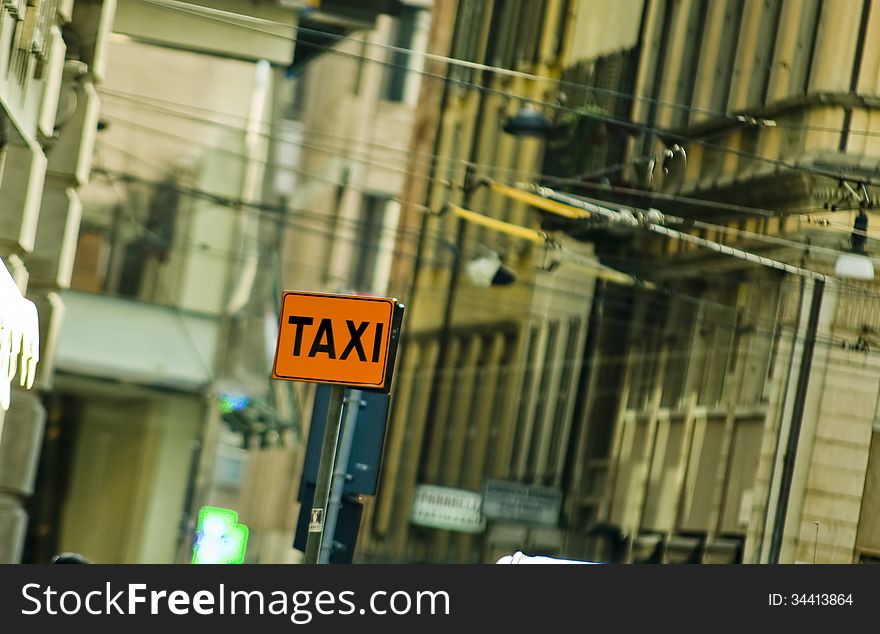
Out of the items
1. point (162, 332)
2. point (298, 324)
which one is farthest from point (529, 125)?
point (298, 324)

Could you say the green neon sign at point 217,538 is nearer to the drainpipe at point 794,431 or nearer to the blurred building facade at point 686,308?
→ the blurred building facade at point 686,308

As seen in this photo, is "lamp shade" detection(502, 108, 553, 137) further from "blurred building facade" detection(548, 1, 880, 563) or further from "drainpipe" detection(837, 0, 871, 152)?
"drainpipe" detection(837, 0, 871, 152)

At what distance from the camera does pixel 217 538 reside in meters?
21.3

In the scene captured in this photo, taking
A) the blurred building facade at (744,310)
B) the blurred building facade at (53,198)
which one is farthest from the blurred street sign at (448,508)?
the blurred building facade at (53,198)

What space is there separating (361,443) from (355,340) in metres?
3.41

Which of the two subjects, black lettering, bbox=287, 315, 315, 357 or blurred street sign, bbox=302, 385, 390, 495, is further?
blurred street sign, bbox=302, 385, 390, 495

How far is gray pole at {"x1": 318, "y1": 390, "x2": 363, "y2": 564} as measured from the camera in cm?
1358

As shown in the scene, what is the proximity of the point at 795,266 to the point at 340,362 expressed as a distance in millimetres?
13083

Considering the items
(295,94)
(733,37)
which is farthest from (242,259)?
(295,94)

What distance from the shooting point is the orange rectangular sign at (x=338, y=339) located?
416 inches

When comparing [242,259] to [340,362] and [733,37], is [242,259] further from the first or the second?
[340,362]

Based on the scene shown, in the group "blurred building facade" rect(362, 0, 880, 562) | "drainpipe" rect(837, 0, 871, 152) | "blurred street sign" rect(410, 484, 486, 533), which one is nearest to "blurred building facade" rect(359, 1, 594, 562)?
"blurred building facade" rect(362, 0, 880, 562)

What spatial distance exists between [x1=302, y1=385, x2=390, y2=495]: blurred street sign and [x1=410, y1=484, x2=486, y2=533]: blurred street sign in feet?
30.2

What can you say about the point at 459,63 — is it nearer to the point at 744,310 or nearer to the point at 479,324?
the point at 744,310
